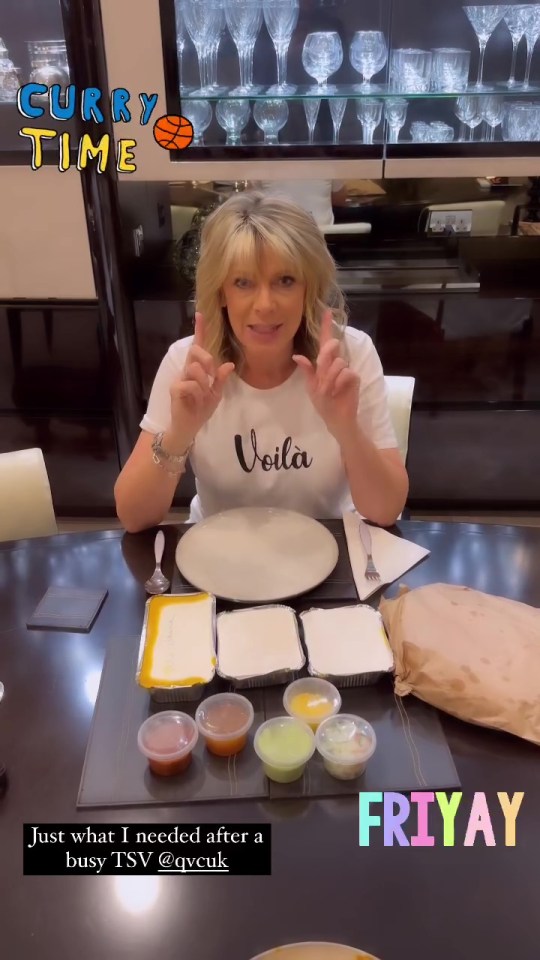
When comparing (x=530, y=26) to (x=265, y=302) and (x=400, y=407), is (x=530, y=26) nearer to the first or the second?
(x=400, y=407)

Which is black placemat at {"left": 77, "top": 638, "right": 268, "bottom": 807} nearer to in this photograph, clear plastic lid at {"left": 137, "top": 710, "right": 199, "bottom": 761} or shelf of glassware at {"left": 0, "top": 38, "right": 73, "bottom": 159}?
clear plastic lid at {"left": 137, "top": 710, "right": 199, "bottom": 761}

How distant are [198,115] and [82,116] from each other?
38 centimetres

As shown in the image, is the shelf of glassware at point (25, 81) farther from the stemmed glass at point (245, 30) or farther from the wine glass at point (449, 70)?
the wine glass at point (449, 70)

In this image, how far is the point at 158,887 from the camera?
786 mm

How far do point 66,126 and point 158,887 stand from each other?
2234 millimetres

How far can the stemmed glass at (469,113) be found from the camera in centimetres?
244

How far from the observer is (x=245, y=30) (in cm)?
239

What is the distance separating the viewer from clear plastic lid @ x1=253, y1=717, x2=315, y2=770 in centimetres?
88

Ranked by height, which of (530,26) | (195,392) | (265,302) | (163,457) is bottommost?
(163,457)

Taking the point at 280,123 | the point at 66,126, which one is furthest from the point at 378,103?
the point at 66,126

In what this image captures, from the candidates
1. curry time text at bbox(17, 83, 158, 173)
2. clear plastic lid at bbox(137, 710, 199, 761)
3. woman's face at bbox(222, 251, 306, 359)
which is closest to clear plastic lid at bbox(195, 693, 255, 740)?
clear plastic lid at bbox(137, 710, 199, 761)

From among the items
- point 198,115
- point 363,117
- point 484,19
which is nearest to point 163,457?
point 198,115

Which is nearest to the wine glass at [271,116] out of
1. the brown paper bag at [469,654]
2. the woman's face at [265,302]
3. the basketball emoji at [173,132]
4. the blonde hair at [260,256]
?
the basketball emoji at [173,132]

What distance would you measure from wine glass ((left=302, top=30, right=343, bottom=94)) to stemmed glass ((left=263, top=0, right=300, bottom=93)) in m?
0.06
